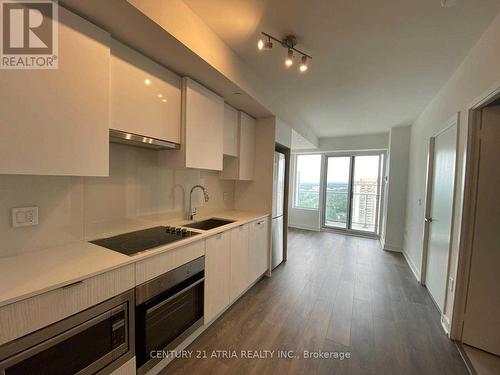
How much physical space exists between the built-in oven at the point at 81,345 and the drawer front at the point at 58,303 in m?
0.03

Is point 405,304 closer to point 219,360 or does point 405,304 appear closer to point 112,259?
point 219,360

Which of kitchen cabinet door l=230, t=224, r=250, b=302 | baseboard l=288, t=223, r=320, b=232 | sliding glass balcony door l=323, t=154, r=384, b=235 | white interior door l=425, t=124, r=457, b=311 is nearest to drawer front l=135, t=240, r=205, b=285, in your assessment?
kitchen cabinet door l=230, t=224, r=250, b=302

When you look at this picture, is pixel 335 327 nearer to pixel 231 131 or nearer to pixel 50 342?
pixel 50 342

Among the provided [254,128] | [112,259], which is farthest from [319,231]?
[112,259]

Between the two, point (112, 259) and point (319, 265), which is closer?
point (112, 259)

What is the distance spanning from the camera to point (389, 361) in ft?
5.49

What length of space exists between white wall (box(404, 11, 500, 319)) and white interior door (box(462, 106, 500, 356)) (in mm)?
125

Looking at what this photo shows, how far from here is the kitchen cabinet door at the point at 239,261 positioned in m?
2.24

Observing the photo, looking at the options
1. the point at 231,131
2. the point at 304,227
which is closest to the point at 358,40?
the point at 231,131

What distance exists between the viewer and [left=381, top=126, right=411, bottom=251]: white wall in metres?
4.27

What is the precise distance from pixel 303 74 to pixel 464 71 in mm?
1489

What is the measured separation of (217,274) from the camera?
6.60 feet

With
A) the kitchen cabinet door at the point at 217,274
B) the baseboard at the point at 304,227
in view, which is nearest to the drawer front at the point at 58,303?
the kitchen cabinet door at the point at 217,274

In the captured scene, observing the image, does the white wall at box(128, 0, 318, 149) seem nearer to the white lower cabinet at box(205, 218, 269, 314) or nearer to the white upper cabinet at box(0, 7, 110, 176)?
the white upper cabinet at box(0, 7, 110, 176)
